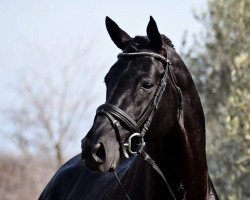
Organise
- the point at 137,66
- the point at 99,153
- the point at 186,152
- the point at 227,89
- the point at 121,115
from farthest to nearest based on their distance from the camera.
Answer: the point at 227,89 < the point at 186,152 < the point at 137,66 < the point at 121,115 < the point at 99,153

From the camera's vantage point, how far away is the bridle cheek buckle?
495 centimetres

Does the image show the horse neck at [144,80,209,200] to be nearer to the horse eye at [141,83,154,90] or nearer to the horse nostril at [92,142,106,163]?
the horse eye at [141,83,154,90]

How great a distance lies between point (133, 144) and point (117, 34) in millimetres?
936

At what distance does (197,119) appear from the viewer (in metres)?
5.58

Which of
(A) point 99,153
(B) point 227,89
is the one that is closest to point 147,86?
(A) point 99,153

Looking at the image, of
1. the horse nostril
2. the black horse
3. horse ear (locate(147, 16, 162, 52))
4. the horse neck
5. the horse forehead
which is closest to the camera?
the horse nostril

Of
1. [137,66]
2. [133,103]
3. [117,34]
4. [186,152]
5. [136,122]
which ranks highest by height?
[117,34]

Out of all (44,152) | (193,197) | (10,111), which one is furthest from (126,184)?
(10,111)

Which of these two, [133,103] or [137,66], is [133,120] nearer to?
[133,103]

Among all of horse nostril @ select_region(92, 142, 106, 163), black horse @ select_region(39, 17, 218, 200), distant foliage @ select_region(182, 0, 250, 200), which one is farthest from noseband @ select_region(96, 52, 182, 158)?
distant foliage @ select_region(182, 0, 250, 200)

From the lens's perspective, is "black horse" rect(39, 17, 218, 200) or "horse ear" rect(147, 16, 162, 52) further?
"horse ear" rect(147, 16, 162, 52)

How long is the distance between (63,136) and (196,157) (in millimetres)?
18326

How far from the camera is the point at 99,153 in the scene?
480 cm

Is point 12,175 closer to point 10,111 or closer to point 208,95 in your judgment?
point 10,111
